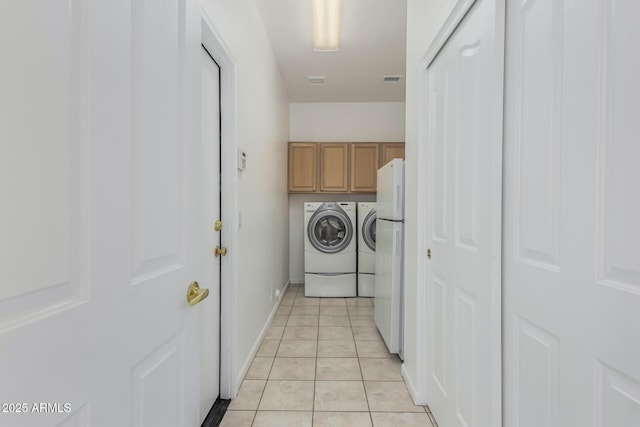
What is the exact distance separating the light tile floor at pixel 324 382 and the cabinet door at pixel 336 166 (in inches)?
80.1

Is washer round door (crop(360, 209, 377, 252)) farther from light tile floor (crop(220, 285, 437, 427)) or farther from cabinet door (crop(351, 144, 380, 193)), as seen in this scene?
light tile floor (crop(220, 285, 437, 427))

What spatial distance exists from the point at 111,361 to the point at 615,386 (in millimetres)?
1049

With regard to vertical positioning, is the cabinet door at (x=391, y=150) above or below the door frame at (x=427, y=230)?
above

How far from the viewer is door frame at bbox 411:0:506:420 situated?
1176 millimetres

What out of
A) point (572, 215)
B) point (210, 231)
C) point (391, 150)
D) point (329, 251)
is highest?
point (391, 150)

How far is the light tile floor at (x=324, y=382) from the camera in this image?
6.08ft

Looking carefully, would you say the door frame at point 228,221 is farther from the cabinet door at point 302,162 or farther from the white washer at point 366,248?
the cabinet door at point 302,162

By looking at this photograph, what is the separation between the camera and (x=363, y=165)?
4.77 m

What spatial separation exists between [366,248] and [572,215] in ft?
11.7

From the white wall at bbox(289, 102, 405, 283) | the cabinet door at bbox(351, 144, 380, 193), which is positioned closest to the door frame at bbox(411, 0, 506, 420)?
the cabinet door at bbox(351, 144, 380, 193)

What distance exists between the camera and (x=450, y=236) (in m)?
1.60

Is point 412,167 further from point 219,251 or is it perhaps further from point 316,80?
point 316,80

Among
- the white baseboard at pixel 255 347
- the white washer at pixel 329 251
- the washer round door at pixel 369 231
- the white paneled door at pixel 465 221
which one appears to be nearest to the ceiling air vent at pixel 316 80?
the white washer at pixel 329 251

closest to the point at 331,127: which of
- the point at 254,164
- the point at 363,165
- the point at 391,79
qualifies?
the point at 363,165
